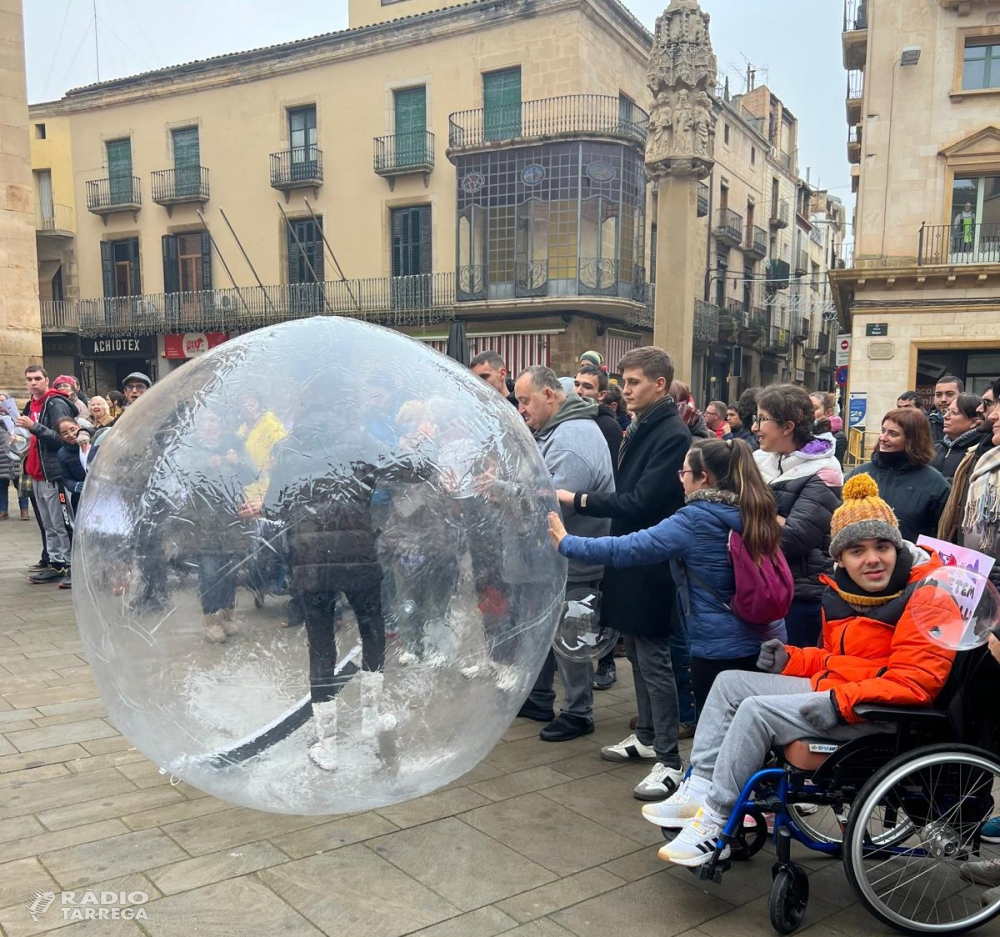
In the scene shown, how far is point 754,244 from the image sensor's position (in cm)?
3397

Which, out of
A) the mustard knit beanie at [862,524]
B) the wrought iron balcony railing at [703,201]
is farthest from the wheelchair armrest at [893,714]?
the wrought iron balcony railing at [703,201]

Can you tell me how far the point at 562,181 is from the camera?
21812 mm

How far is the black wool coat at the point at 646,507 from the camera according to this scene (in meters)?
3.61

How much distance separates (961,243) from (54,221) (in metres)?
28.8

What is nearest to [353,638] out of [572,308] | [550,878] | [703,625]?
[550,878]

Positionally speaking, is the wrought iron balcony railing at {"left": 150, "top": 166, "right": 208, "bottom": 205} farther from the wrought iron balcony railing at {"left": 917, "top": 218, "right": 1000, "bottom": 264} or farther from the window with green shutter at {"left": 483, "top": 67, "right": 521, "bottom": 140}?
the wrought iron balcony railing at {"left": 917, "top": 218, "right": 1000, "bottom": 264}

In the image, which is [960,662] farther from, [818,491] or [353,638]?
[353,638]

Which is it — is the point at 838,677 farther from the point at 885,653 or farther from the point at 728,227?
the point at 728,227

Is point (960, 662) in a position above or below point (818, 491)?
below

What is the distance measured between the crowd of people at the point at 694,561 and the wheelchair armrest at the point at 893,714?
4cm

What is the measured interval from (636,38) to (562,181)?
5437 millimetres

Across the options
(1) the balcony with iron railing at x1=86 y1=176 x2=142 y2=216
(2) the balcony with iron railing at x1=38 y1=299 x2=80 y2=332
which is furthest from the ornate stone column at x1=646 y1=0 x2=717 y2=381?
(2) the balcony with iron railing at x1=38 y1=299 x2=80 y2=332

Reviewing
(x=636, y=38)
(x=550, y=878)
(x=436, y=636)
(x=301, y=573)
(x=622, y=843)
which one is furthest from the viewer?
(x=636, y=38)

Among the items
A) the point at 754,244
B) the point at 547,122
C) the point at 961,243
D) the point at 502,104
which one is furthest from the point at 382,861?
the point at 754,244
